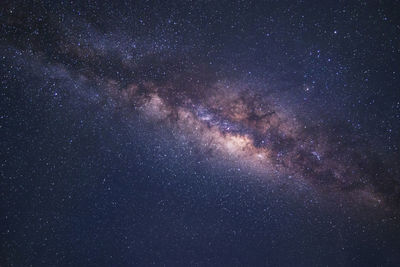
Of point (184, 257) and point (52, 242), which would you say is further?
point (184, 257)

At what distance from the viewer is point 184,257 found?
7.23 m

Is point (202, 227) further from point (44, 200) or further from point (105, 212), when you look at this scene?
point (44, 200)

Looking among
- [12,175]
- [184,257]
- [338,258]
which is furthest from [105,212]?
[338,258]

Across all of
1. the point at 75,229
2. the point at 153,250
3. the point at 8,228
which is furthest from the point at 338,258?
the point at 8,228

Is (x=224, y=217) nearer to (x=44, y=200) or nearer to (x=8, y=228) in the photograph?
(x=44, y=200)

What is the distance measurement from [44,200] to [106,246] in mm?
2432

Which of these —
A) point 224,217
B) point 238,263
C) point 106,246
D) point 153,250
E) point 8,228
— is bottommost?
point 8,228

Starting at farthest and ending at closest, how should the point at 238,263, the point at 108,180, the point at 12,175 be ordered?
the point at 238,263 → the point at 108,180 → the point at 12,175

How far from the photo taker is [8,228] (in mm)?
5762

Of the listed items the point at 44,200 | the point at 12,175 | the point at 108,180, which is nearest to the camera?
the point at 12,175

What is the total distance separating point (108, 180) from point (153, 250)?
3.02m

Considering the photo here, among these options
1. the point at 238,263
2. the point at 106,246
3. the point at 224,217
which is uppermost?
the point at 224,217

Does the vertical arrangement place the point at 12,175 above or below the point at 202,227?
below

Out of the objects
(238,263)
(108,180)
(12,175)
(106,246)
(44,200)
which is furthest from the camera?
(238,263)
